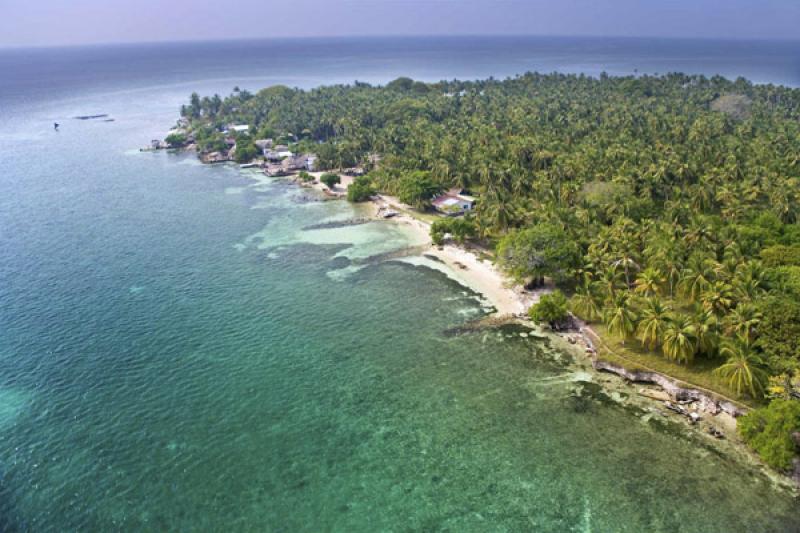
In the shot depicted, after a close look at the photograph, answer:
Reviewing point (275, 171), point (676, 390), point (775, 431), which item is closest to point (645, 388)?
point (676, 390)

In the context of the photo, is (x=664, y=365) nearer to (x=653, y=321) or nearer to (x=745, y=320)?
(x=653, y=321)

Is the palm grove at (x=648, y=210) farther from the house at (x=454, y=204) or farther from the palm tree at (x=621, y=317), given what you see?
the house at (x=454, y=204)

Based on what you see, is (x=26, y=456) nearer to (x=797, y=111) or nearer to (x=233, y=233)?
(x=233, y=233)

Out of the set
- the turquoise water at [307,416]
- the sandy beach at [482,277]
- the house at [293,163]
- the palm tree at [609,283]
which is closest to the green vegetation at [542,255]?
the sandy beach at [482,277]

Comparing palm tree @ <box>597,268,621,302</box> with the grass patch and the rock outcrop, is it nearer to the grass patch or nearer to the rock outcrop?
the grass patch

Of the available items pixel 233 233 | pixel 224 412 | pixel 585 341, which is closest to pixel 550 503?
pixel 585 341

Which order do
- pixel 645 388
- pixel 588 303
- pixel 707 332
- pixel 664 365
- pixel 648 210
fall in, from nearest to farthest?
pixel 707 332, pixel 645 388, pixel 664 365, pixel 588 303, pixel 648 210
